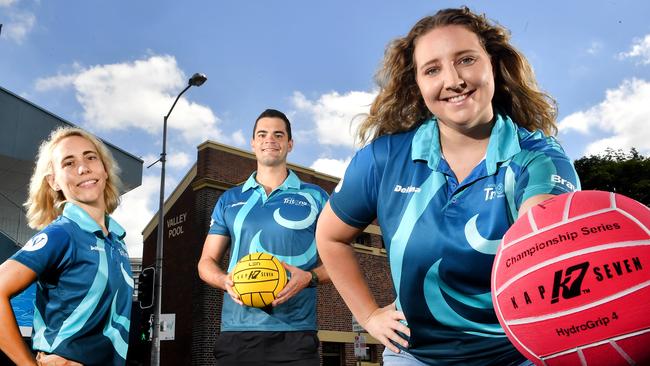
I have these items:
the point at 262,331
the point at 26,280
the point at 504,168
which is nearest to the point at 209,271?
the point at 262,331

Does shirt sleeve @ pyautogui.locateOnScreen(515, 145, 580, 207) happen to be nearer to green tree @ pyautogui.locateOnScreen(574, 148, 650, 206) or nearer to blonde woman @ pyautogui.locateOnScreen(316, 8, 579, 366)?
blonde woman @ pyautogui.locateOnScreen(316, 8, 579, 366)

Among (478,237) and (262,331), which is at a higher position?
(478,237)

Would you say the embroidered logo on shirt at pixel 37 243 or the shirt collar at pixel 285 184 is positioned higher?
the shirt collar at pixel 285 184

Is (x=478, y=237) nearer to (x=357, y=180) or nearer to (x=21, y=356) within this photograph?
(x=357, y=180)

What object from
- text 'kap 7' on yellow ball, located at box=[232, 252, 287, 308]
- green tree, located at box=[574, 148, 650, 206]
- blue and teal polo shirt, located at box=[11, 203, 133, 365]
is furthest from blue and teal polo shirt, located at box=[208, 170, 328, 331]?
green tree, located at box=[574, 148, 650, 206]

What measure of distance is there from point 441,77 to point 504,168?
1.93 ft

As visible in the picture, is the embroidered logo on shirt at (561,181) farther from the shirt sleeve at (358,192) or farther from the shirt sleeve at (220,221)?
the shirt sleeve at (220,221)

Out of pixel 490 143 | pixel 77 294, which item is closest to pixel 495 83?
pixel 490 143

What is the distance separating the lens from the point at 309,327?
5.65 meters

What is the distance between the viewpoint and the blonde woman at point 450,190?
301cm

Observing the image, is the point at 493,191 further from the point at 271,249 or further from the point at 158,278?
the point at 158,278

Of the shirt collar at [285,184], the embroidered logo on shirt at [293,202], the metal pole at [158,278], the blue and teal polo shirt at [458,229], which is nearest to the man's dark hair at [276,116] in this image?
A: the shirt collar at [285,184]

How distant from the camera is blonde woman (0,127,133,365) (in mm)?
3574

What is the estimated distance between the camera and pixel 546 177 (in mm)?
2828
